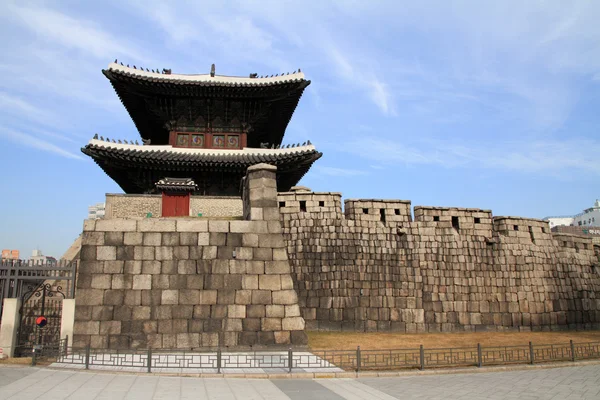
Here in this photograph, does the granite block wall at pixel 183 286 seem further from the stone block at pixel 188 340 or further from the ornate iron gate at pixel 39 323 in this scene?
the ornate iron gate at pixel 39 323

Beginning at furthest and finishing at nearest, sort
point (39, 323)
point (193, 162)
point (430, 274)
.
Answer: point (193, 162), point (430, 274), point (39, 323)

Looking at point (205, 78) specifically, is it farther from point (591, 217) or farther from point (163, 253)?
point (591, 217)

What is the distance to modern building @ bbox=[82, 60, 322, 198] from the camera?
20188 millimetres

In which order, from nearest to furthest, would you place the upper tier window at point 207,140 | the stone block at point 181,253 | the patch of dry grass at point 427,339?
the stone block at point 181,253 → the patch of dry grass at point 427,339 → the upper tier window at point 207,140

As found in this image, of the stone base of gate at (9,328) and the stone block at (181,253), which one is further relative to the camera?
the stone block at (181,253)

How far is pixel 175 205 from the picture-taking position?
18719 millimetres

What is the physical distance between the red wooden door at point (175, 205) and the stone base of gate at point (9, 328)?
7.55 m

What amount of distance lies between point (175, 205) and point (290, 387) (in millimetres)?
11640

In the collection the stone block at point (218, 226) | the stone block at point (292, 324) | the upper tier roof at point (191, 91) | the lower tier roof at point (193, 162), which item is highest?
the upper tier roof at point (191, 91)

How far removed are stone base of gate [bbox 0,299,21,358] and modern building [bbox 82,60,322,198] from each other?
7.94 m

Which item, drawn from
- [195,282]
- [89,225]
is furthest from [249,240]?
[89,225]

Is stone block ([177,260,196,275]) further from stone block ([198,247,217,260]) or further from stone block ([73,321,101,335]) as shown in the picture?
stone block ([73,321,101,335])

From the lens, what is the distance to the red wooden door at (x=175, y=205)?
18594mm

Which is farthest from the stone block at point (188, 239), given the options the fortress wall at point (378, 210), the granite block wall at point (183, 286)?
the fortress wall at point (378, 210)
